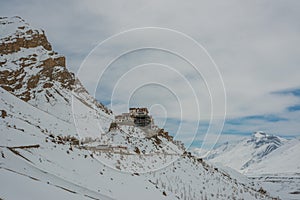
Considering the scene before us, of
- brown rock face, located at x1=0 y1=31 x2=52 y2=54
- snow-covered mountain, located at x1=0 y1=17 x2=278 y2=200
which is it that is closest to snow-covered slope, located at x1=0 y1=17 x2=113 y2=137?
brown rock face, located at x1=0 y1=31 x2=52 y2=54

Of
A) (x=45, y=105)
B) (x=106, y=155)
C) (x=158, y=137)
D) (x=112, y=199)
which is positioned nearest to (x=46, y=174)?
(x=112, y=199)

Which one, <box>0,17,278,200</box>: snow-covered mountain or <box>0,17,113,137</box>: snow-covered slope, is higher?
<box>0,17,113,137</box>: snow-covered slope

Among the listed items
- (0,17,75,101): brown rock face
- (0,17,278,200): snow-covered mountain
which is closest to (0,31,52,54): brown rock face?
(0,17,75,101): brown rock face

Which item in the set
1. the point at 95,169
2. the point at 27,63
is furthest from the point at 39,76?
the point at 95,169

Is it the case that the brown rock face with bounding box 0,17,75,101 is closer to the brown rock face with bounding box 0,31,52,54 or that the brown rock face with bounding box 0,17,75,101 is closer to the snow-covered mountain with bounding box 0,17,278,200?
the brown rock face with bounding box 0,31,52,54

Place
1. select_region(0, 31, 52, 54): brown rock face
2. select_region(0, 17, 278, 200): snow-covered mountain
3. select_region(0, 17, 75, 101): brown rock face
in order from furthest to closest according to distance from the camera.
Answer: select_region(0, 31, 52, 54): brown rock face, select_region(0, 17, 75, 101): brown rock face, select_region(0, 17, 278, 200): snow-covered mountain

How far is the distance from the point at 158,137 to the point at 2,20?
51.4 meters

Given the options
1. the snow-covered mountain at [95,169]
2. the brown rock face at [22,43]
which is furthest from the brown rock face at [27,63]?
the snow-covered mountain at [95,169]

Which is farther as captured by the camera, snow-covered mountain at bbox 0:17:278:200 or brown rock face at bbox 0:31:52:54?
brown rock face at bbox 0:31:52:54

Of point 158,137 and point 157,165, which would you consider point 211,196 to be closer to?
point 157,165

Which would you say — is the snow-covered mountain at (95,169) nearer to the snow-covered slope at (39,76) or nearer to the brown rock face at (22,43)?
the snow-covered slope at (39,76)

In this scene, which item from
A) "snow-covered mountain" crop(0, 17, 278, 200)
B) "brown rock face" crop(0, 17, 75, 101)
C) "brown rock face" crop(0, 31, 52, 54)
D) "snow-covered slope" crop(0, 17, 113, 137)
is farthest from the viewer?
"brown rock face" crop(0, 31, 52, 54)

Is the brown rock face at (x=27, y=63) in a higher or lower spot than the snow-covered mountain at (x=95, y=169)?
higher

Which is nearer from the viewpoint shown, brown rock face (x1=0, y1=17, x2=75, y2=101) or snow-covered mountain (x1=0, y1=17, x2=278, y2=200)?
snow-covered mountain (x1=0, y1=17, x2=278, y2=200)
